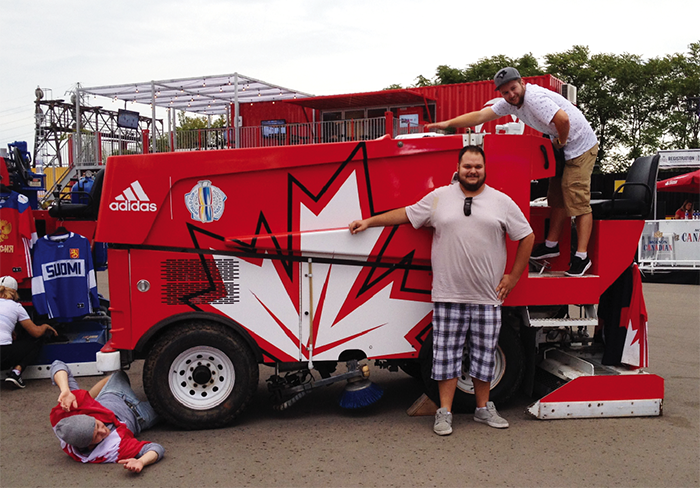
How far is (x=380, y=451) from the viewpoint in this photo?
164 inches

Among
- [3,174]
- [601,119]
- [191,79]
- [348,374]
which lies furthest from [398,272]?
[601,119]

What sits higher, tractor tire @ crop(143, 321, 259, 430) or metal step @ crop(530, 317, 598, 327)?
metal step @ crop(530, 317, 598, 327)

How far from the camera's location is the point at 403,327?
4.78 metres

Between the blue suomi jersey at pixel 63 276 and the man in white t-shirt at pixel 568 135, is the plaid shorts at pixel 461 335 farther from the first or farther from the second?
the blue suomi jersey at pixel 63 276

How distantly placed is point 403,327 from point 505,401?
106 cm

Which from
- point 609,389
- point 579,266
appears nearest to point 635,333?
point 609,389

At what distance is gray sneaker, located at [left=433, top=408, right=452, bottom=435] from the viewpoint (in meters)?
4.46

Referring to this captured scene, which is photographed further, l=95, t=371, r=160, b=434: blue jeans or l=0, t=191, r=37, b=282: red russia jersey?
l=0, t=191, r=37, b=282: red russia jersey

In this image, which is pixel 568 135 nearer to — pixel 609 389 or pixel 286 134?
pixel 609 389

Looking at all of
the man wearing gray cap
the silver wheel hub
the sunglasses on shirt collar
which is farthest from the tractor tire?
the sunglasses on shirt collar

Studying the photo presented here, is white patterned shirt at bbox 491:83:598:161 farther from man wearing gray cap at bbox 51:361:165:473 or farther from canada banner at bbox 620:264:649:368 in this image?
man wearing gray cap at bbox 51:361:165:473

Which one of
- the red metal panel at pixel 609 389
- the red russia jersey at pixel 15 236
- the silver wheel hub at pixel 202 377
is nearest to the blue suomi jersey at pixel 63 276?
the red russia jersey at pixel 15 236

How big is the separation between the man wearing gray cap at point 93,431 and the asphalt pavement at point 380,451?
8 centimetres

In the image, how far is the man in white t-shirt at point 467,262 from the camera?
4441 mm
